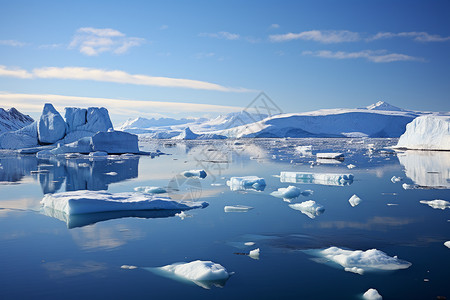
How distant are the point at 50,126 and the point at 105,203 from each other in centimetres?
2765

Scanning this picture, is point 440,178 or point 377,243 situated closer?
point 377,243

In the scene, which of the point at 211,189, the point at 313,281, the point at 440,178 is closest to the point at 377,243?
the point at 313,281

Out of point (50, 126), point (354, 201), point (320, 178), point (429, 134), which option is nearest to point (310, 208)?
point (354, 201)

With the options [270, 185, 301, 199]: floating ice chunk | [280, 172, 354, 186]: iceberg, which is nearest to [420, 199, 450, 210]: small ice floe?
[270, 185, 301, 199]: floating ice chunk

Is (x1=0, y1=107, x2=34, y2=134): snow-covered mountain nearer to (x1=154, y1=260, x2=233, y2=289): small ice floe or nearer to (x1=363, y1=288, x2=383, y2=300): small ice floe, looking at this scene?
(x1=154, y1=260, x2=233, y2=289): small ice floe

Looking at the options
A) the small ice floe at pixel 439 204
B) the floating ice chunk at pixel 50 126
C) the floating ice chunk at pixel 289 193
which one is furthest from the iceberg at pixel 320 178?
the floating ice chunk at pixel 50 126

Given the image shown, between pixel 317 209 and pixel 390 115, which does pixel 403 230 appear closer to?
pixel 317 209

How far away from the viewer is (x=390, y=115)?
8275 cm

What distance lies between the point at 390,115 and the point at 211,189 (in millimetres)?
80492

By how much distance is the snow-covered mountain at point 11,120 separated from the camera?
2192 inches

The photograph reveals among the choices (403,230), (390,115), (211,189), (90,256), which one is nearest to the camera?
(90,256)

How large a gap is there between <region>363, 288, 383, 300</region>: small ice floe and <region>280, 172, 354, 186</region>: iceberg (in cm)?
869

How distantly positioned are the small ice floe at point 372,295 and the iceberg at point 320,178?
28.5 ft

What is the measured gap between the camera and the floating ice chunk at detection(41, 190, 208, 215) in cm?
780
